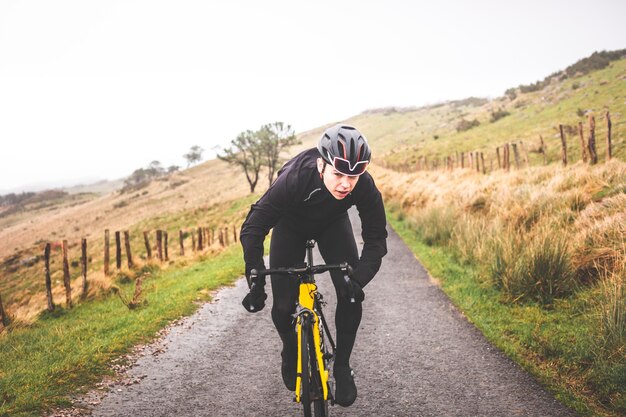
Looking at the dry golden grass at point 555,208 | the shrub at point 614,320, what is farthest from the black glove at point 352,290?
the dry golden grass at point 555,208

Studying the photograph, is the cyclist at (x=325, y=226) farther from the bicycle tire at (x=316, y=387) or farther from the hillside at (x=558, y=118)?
the hillside at (x=558, y=118)

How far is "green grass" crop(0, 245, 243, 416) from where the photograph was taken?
4.05 meters

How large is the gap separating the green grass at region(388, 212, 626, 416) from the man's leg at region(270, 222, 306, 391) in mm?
2567

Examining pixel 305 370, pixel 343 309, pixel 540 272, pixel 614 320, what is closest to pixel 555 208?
pixel 540 272

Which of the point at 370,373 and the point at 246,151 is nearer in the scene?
the point at 370,373

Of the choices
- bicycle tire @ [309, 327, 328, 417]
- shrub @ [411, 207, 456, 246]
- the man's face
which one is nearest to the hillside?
shrub @ [411, 207, 456, 246]

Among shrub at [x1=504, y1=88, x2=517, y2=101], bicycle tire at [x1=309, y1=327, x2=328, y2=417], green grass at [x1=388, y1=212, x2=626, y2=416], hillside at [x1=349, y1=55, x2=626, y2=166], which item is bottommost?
green grass at [x1=388, y1=212, x2=626, y2=416]

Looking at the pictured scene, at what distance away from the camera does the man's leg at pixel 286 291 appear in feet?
11.3

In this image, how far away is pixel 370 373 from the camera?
175 inches

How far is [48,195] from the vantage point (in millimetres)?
128125

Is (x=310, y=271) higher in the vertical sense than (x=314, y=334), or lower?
higher

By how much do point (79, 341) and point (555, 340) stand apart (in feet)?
20.9

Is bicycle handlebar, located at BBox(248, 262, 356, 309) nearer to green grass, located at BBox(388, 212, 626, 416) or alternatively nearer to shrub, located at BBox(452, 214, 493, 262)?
green grass, located at BBox(388, 212, 626, 416)

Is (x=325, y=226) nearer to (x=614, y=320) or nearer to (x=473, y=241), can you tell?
(x=614, y=320)
